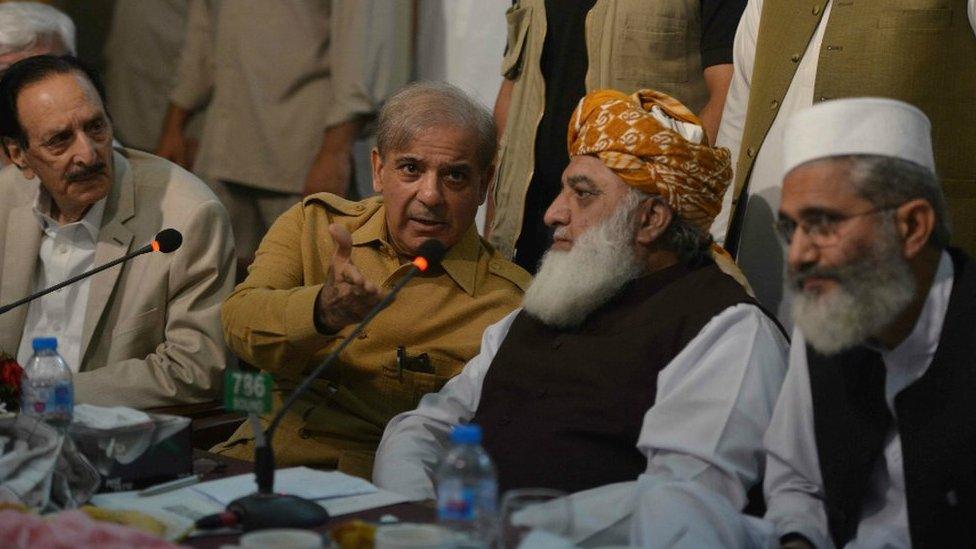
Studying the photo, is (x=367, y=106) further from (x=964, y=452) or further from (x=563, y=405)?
(x=964, y=452)

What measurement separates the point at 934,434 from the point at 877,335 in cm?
20

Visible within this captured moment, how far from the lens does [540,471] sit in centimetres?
308

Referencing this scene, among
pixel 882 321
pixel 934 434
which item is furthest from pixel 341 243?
pixel 934 434

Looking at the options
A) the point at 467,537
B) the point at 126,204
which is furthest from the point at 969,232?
the point at 126,204

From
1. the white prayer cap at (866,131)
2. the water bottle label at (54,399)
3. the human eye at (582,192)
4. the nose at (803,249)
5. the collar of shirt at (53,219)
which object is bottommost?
the collar of shirt at (53,219)

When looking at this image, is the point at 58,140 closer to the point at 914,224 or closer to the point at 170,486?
the point at 170,486

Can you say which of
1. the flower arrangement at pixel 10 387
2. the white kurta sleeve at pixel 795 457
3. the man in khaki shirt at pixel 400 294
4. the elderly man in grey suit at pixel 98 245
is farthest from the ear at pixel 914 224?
the elderly man in grey suit at pixel 98 245

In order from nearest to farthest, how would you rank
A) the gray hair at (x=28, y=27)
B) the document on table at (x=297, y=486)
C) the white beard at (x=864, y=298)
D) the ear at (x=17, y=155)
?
the white beard at (x=864, y=298)
the document on table at (x=297, y=486)
the ear at (x=17, y=155)
the gray hair at (x=28, y=27)

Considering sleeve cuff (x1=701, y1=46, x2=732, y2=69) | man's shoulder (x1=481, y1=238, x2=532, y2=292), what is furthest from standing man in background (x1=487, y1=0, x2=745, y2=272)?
man's shoulder (x1=481, y1=238, x2=532, y2=292)

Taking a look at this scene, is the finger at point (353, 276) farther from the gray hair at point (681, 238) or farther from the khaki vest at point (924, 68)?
the khaki vest at point (924, 68)

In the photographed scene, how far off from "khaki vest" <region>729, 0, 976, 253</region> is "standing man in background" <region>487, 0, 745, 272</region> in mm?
499

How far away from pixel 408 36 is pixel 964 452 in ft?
11.3

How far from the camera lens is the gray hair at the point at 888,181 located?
2.52m

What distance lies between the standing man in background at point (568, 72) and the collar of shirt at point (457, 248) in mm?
544
